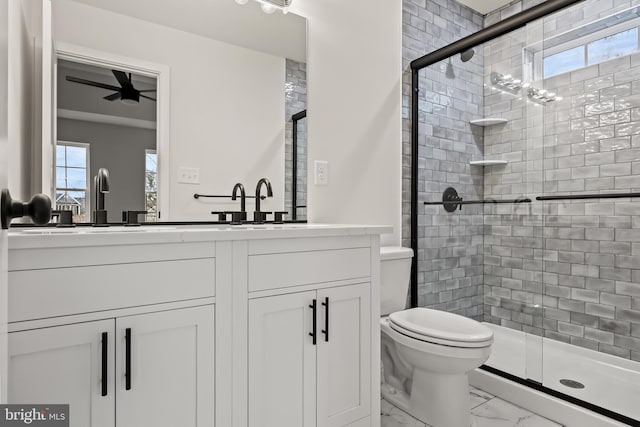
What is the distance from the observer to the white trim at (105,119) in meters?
1.38

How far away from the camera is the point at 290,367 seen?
4.24 ft

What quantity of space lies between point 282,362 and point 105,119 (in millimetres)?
1158

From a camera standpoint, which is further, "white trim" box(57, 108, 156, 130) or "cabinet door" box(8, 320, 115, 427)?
"white trim" box(57, 108, 156, 130)

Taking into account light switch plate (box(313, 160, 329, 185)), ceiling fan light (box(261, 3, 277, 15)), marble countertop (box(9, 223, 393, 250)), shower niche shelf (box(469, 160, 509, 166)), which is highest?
ceiling fan light (box(261, 3, 277, 15))

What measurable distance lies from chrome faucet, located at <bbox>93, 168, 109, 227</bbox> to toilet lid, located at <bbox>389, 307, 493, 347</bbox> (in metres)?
1.35

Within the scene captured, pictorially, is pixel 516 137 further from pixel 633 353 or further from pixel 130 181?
pixel 130 181

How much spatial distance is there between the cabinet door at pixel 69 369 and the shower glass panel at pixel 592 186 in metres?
2.16

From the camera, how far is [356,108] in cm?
217

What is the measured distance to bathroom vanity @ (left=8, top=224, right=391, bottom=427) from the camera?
0.92 meters

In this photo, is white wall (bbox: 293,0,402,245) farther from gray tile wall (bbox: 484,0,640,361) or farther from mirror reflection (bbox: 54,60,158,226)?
mirror reflection (bbox: 54,60,158,226)

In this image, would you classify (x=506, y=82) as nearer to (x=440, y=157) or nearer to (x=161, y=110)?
(x=440, y=157)

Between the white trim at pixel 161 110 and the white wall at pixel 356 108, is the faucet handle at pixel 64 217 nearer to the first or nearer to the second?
the white trim at pixel 161 110

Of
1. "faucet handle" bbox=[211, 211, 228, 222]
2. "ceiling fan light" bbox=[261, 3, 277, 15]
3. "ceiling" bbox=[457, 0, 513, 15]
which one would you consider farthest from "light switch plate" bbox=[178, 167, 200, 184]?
"ceiling" bbox=[457, 0, 513, 15]

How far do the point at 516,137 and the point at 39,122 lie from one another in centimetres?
250
